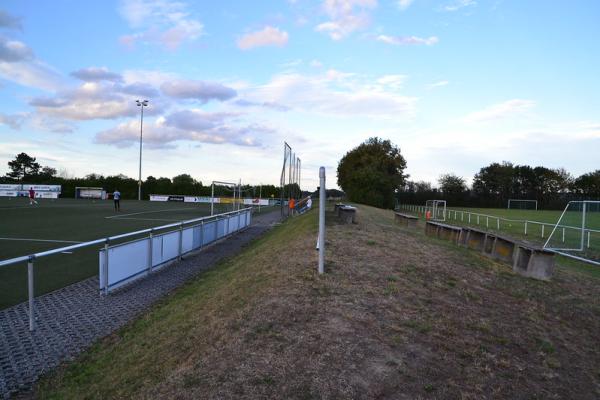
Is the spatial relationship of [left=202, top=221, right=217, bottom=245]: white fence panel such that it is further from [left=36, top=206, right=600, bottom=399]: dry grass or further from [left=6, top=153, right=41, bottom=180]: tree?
[left=6, top=153, right=41, bottom=180]: tree

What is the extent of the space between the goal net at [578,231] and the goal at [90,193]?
6047cm

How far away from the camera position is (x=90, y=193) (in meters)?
62.9

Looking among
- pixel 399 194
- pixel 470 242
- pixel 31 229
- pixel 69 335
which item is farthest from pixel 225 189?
pixel 399 194

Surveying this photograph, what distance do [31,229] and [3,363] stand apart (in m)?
15.6

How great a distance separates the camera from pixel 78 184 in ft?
229

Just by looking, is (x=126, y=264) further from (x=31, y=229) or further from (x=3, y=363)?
(x=31, y=229)

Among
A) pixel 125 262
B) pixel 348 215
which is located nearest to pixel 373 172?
pixel 348 215

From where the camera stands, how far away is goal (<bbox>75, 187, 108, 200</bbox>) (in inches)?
2431

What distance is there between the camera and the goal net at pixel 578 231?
34.6ft

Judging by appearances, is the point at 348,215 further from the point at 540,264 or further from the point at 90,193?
the point at 90,193

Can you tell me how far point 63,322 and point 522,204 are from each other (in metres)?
77.3

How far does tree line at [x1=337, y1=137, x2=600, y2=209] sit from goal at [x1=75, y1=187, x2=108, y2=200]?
3398 cm

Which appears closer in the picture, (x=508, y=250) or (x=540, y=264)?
(x=540, y=264)

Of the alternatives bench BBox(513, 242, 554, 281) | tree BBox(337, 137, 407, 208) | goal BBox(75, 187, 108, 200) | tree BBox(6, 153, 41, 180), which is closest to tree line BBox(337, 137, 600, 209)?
tree BBox(337, 137, 407, 208)
